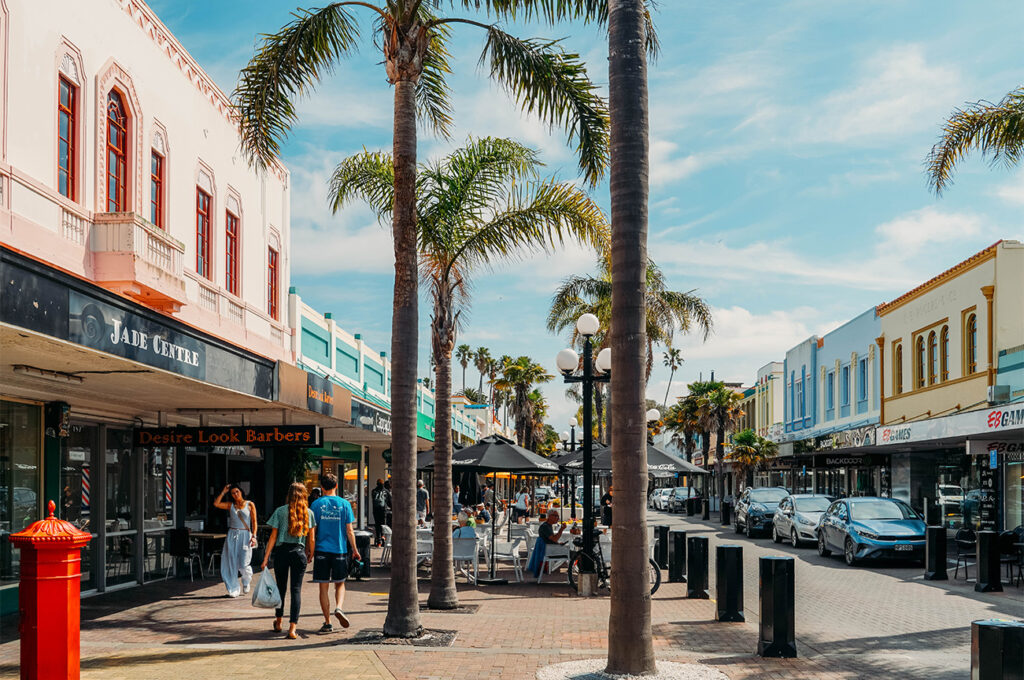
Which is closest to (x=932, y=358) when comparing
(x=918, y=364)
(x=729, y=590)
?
(x=918, y=364)

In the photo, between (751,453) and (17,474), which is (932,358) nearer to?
(751,453)

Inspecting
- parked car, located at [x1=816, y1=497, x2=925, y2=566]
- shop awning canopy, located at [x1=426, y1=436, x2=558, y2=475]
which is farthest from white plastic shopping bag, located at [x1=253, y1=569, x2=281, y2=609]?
parked car, located at [x1=816, y1=497, x2=925, y2=566]

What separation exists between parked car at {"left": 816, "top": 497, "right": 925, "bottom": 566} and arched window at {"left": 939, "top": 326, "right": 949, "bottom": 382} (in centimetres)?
1065

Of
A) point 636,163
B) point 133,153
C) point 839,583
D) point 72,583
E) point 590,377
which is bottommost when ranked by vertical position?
point 839,583

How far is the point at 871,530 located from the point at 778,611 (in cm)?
1171

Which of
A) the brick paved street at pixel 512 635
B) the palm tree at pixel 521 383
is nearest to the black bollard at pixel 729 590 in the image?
the brick paved street at pixel 512 635

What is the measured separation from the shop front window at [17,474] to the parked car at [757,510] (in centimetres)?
2234

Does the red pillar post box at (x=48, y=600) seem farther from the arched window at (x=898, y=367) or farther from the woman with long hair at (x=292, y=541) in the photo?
the arched window at (x=898, y=367)

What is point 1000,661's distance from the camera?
19.7ft

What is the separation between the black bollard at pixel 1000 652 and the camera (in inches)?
236

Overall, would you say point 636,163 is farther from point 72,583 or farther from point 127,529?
point 127,529

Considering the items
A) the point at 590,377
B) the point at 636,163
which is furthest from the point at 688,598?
the point at 636,163

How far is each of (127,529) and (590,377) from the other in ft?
24.3

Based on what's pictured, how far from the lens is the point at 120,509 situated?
51.8 feet
